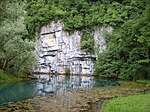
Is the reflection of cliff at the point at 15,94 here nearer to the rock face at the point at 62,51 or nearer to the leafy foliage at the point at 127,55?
the leafy foliage at the point at 127,55

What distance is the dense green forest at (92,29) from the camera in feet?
152

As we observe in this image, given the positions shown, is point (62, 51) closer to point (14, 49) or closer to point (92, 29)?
point (92, 29)

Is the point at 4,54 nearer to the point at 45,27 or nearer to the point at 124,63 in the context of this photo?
the point at 124,63

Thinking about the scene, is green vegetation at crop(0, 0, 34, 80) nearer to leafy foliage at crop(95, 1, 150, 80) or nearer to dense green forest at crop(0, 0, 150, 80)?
dense green forest at crop(0, 0, 150, 80)

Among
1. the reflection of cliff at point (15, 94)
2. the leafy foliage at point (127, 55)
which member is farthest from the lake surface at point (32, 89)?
the leafy foliage at point (127, 55)

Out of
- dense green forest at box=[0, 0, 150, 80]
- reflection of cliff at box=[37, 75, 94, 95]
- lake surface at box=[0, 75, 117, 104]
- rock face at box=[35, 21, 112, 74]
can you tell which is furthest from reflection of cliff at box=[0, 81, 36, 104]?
rock face at box=[35, 21, 112, 74]

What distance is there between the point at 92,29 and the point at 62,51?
1074 centimetres

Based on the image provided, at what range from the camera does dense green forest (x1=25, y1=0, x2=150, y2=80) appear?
2447 inches

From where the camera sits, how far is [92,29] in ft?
265

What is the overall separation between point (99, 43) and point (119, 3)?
1391cm

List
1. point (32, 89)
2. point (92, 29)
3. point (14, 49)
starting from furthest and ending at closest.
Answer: point (92, 29)
point (14, 49)
point (32, 89)

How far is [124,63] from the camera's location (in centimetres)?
6038

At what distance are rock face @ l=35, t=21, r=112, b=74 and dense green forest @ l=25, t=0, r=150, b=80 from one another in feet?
5.61

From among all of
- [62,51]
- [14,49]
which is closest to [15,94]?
[14,49]
